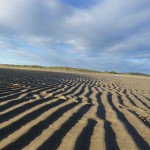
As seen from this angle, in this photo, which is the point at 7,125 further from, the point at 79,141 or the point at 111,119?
the point at 111,119

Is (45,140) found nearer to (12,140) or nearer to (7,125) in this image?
(12,140)

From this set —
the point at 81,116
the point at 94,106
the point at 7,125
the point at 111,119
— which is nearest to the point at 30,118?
the point at 7,125

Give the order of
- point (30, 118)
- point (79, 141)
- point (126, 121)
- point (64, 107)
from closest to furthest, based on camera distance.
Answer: point (79, 141)
point (30, 118)
point (126, 121)
point (64, 107)

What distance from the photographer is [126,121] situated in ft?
14.1

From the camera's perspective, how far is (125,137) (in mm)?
3381

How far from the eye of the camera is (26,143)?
2.88 metres


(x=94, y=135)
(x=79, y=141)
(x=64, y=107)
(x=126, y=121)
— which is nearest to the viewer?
(x=79, y=141)

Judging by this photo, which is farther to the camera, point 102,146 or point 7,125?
point 7,125

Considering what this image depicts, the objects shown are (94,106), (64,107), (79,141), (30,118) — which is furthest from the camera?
(94,106)

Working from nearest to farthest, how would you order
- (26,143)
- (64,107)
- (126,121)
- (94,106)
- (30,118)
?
(26,143) < (30,118) < (126,121) < (64,107) < (94,106)

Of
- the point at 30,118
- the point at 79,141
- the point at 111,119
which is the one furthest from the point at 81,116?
the point at 79,141

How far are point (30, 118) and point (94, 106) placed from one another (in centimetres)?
182

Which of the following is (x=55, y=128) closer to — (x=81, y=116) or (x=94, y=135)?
(x=94, y=135)

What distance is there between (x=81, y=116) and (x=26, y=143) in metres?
1.57
